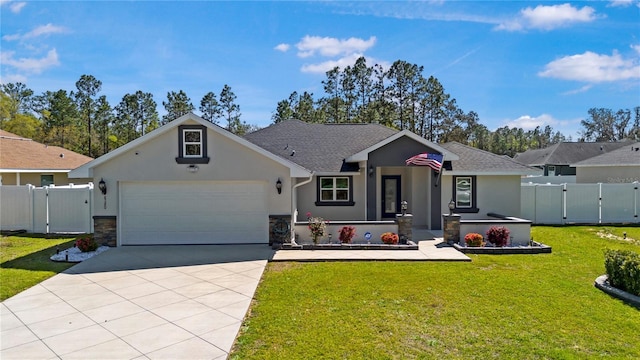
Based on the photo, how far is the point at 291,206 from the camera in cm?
1236

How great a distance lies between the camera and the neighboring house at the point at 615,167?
27047 millimetres

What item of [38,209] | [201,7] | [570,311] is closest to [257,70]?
[201,7]

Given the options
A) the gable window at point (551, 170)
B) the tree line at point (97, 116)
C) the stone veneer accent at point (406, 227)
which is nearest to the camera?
the stone veneer accent at point (406, 227)

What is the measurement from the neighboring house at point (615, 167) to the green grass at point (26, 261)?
1297 inches

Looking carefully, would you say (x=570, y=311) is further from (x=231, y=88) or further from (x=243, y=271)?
(x=231, y=88)

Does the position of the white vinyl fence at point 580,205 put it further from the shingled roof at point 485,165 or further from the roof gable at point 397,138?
the roof gable at point 397,138

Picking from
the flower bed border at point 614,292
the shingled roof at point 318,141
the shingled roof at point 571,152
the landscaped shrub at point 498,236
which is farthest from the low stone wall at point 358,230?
the shingled roof at point 571,152

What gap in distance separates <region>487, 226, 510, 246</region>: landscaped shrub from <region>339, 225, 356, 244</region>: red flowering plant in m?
4.34

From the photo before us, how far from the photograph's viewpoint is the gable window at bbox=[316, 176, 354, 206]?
15734 millimetres

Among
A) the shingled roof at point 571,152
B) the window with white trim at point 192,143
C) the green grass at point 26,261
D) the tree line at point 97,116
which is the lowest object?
the green grass at point 26,261

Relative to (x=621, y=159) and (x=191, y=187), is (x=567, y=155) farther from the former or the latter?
(x=191, y=187)

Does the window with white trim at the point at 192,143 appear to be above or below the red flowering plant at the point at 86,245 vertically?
above

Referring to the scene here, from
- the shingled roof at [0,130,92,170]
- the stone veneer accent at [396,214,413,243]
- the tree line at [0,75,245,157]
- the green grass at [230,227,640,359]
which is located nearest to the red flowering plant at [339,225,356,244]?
the stone veneer accent at [396,214,413,243]

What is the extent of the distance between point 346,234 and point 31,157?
67.3 ft
